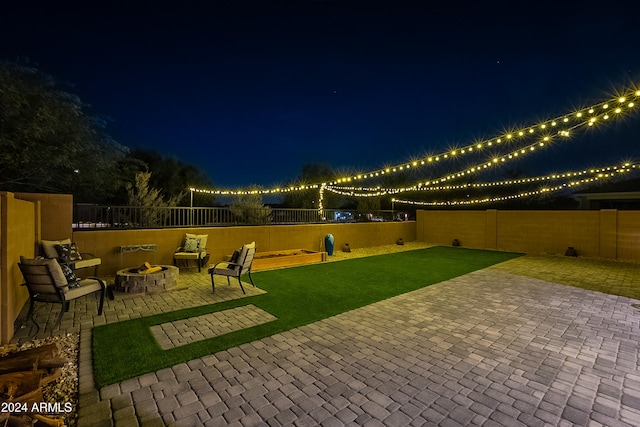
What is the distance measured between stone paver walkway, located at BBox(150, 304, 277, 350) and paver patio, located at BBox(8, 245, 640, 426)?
598mm

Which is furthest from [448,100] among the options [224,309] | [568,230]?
[224,309]

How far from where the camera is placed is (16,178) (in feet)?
35.4

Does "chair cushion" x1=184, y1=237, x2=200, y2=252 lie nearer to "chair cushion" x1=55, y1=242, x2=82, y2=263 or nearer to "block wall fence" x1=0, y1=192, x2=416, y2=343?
"block wall fence" x1=0, y1=192, x2=416, y2=343

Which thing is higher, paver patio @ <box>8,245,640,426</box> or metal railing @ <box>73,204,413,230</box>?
metal railing @ <box>73,204,413,230</box>

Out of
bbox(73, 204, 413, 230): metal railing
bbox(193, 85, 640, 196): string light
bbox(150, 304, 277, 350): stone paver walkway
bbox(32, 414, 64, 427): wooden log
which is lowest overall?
bbox(150, 304, 277, 350): stone paver walkway

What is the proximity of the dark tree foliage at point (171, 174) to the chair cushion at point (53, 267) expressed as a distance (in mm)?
15783

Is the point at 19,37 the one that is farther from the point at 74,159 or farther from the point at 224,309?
the point at 224,309

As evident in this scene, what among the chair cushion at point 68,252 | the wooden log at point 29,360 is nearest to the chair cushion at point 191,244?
the chair cushion at point 68,252

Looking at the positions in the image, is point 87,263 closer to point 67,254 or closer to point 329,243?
point 67,254

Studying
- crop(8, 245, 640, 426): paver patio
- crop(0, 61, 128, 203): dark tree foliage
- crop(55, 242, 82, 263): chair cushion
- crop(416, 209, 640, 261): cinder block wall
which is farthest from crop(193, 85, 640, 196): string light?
crop(0, 61, 128, 203): dark tree foliage

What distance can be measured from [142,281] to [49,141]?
9611 mm

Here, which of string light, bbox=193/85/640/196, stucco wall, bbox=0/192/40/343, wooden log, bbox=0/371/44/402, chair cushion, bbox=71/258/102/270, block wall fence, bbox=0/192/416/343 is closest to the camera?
wooden log, bbox=0/371/44/402

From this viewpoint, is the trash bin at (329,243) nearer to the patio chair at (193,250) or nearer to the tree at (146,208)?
the patio chair at (193,250)

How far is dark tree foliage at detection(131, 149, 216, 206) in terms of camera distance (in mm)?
19509
